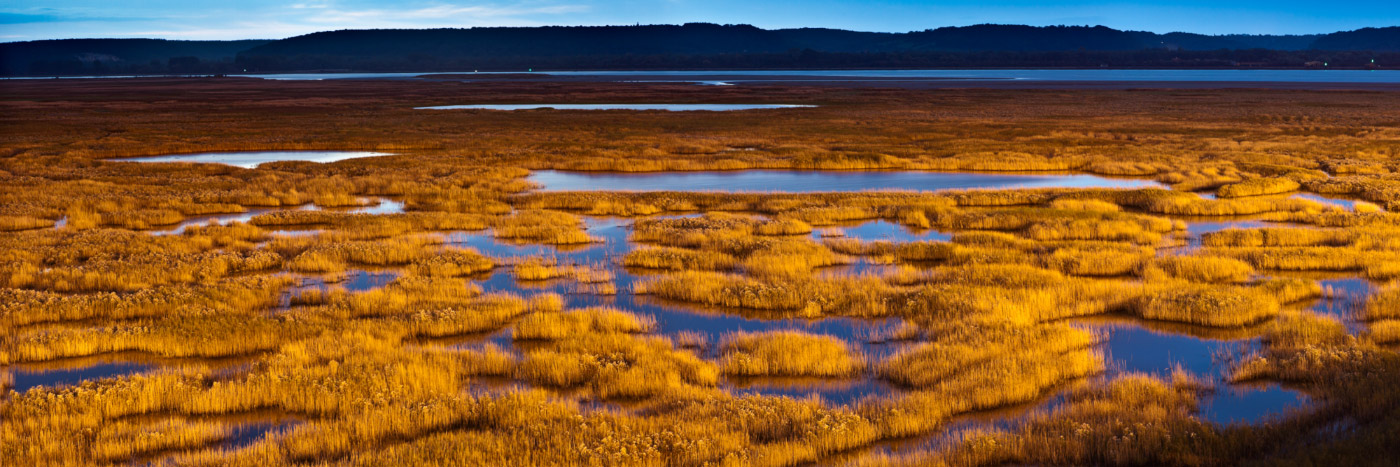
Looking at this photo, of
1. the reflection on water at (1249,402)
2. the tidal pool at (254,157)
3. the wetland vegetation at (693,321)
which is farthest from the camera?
the tidal pool at (254,157)

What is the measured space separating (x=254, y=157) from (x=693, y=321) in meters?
33.9

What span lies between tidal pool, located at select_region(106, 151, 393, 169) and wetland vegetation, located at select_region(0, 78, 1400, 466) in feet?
20.7

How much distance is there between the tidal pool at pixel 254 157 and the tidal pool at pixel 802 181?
11.0 metres

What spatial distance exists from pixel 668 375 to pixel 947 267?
8087 mm

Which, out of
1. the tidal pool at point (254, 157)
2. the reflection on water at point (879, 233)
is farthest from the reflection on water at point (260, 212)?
the tidal pool at point (254, 157)

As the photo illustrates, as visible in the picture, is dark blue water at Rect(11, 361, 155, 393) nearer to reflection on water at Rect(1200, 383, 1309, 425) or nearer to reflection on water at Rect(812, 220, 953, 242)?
reflection on water at Rect(1200, 383, 1309, 425)

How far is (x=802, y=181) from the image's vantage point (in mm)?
33656

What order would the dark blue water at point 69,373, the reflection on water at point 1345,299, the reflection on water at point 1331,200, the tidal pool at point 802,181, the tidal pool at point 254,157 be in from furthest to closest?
the tidal pool at point 254,157, the tidal pool at point 802,181, the reflection on water at point 1331,200, the reflection on water at point 1345,299, the dark blue water at point 69,373

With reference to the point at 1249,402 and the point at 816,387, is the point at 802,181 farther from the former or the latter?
the point at 1249,402

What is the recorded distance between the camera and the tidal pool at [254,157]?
4066 centimetres

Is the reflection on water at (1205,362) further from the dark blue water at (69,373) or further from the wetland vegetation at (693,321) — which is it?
the dark blue water at (69,373)

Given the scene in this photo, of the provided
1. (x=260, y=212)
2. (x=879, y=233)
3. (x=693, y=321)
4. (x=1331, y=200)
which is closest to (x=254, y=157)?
(x=260, y=212)

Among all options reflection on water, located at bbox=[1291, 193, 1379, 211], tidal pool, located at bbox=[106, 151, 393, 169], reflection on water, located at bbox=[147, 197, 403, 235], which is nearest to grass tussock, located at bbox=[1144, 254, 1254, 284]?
reflection on water, located at bbox=[1291, 193, 1379, 211]

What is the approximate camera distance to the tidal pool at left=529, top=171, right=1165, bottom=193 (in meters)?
31.6
